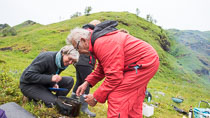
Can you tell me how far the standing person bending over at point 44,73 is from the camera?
323cm

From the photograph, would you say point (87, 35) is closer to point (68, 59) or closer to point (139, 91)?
point (139, 91)

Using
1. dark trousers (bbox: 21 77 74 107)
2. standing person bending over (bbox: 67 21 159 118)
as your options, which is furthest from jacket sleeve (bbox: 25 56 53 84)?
standing person bending over (bbox: 67 21 159 118)

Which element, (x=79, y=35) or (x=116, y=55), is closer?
(x=116, y=55)

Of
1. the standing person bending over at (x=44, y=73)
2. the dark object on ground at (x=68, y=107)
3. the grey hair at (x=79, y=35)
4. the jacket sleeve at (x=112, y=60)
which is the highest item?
the grey hair at (x=79, y=35)

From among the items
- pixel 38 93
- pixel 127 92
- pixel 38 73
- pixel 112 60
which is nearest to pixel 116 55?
pixel 112 60

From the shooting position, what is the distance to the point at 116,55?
6.33ft

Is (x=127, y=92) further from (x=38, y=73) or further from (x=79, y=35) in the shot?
(x=38, y=73)

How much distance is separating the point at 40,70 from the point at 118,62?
2.03 m

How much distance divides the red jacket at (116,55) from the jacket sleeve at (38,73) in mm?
1509

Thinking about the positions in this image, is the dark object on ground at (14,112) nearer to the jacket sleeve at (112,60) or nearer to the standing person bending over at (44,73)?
the standing person bending over at (44,73)

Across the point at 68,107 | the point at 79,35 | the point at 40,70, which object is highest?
the point at 79,35

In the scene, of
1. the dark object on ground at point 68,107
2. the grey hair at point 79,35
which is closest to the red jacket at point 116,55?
the grey hair at point 79,35

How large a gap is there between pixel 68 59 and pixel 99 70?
0.90 metres

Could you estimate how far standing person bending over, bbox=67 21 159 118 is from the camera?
1.96m
